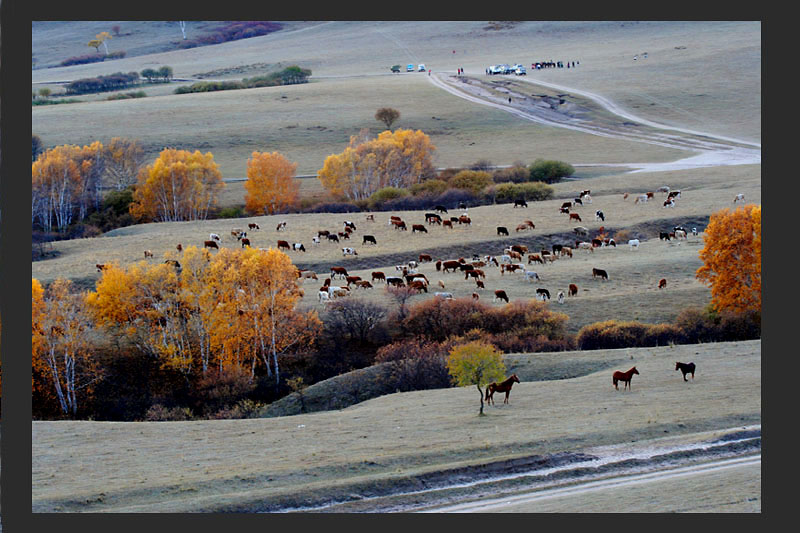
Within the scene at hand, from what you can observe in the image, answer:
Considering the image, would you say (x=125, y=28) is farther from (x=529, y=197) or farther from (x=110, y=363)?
(x=110, y=363)

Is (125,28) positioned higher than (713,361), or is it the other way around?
(125,28)

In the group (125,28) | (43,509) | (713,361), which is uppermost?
(125,28)

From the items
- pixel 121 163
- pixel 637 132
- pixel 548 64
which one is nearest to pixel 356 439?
pixel 121 163

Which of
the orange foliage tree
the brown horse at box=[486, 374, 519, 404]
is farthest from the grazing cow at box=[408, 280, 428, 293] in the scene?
the brown horse at box=[486, 374, 519, 404]

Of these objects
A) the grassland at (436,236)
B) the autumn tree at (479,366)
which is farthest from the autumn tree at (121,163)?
the autumn tree at (479,366)

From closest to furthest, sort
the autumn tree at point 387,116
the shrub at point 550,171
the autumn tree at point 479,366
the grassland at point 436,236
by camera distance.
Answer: the grassland at point 436,236 → the autumn tree at point 479,366 → the shrub at point 550,171 → the autumn tree at point 387,116

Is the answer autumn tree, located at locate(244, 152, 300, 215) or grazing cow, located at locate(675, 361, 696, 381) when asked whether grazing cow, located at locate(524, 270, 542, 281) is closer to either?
grazing cow, located at locate(675, 361, 696, 381)

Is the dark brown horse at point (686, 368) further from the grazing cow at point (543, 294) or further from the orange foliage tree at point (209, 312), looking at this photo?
the orange foliage tree at point (209, 312)

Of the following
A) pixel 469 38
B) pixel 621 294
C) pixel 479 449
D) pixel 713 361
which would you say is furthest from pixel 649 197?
pixel 469 38
